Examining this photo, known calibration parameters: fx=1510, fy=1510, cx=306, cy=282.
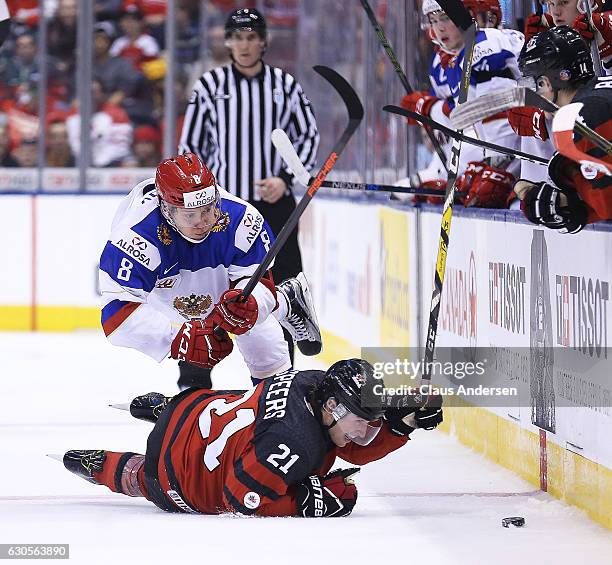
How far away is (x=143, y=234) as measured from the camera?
4074 millimetres

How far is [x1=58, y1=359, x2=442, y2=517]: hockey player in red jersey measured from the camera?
3387 mm

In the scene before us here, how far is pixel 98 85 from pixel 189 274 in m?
6.19

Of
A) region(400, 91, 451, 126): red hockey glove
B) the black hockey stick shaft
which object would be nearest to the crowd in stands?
region(400, 91, 451, 126): red hockey glove

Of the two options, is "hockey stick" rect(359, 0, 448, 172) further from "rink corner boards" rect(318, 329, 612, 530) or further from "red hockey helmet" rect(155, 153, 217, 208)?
"red hockey helmet" rect(155, 153, 217, 208)

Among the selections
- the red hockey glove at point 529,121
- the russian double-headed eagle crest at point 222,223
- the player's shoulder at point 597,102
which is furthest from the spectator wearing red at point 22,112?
the player's shoulder at point 597,102

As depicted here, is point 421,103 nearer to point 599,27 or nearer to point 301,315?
point 301,315

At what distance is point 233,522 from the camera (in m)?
3.40

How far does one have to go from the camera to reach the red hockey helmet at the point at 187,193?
3.91 metres

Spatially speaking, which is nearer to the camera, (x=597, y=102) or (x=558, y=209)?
(x=597, y=102)

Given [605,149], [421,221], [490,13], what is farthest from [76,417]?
[605,149]

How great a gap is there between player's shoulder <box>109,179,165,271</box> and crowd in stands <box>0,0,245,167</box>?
5424mm

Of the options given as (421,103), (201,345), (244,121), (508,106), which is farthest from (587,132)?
(244,121)

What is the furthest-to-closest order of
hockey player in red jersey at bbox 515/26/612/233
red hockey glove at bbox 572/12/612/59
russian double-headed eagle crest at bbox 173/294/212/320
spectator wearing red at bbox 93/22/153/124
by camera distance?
spectator wearing red at bbox 93/22/153/124
russian double-headed eagle crest at bbox 173/294/212/320
red hockey glove at bbox 572/12/612/59
hockey player in red jersey at bbox 515/26/612/233

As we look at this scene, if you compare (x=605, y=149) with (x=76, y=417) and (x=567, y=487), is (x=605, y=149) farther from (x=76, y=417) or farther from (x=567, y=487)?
(x=76, y=417)
